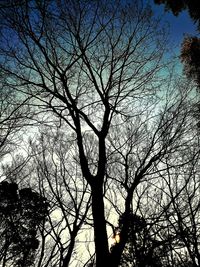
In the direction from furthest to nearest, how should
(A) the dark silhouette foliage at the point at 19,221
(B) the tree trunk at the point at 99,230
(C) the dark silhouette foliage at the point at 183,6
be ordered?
(A) the dark silhouette foliage at the point at 19,221, (C) the dark silhouette foliage at the point at 183,6, (B) the tree trunk at the point at 99,230

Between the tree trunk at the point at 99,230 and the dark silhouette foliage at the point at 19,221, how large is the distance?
9.92 m

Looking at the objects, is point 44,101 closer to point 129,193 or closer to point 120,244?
point 129,193

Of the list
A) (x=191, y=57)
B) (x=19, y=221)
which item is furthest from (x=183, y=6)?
(x=19, y=221)

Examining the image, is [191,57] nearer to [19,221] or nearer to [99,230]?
[99,230]

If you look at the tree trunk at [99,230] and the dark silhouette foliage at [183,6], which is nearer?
the tree trunk at [99,230]

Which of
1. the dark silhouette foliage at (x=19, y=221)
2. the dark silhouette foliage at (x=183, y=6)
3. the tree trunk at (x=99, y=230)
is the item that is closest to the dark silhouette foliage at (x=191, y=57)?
the dark silhouette foliage at (x=183, y=6)

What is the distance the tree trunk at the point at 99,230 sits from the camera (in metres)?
4.09

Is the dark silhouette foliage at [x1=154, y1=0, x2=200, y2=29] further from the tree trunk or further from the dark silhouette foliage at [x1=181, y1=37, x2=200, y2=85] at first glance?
the tree trunk

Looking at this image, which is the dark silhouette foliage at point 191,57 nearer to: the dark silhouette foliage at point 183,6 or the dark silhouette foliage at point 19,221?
the dark silhouette foliage at point 183,6

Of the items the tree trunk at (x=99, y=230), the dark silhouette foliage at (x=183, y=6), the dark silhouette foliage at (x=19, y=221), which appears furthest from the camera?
the dark silhouette foliage at (x=19, y=221)

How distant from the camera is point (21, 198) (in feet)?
52.8

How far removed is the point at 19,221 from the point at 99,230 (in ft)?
43.5

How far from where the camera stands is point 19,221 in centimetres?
1567

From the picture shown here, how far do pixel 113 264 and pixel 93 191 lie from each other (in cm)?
135
